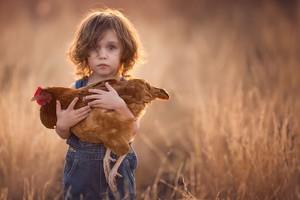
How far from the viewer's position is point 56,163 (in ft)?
10.8

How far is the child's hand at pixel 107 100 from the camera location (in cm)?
203

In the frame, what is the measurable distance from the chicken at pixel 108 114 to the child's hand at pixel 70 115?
0.02 metres

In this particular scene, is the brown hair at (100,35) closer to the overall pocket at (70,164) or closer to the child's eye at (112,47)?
the child's eye at (112,47)

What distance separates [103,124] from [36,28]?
5.30 metres

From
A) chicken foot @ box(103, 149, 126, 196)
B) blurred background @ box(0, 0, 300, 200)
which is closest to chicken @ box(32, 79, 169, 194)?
chicken foot @ box(103, 149, 126, 196)

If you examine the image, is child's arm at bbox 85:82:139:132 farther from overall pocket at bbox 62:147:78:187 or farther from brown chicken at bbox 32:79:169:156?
overall pocket at bbox 62:147:78:187

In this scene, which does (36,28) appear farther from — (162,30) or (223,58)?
(223,58)

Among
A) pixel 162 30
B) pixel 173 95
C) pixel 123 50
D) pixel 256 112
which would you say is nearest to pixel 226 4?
pixel 162 30

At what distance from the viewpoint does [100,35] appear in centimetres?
222

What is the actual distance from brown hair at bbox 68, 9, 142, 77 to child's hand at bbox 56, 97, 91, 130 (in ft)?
0.98

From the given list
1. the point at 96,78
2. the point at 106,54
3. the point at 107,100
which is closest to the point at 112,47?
the point at 106,54

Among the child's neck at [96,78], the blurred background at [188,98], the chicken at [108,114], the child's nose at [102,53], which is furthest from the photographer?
the blurred background at [188,98]

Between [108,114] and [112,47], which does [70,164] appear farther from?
[112,47]

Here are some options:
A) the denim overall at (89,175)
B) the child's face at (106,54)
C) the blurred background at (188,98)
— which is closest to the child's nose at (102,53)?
the child's face at (106,54)
